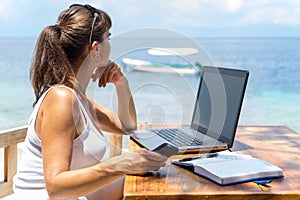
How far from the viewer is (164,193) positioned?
3.03 feet

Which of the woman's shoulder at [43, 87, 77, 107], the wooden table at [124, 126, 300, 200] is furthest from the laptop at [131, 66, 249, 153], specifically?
the woman's shoulder at [43, 87, 77, 107]

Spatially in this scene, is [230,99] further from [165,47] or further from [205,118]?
[165,47]

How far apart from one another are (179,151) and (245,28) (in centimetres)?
2415

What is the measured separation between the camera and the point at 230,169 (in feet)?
3.42

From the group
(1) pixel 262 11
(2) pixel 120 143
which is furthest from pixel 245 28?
(2) pixel 120 143

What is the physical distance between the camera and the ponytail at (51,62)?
3.70ft

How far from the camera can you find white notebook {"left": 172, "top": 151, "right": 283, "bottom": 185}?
99cm

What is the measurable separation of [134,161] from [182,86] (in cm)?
23

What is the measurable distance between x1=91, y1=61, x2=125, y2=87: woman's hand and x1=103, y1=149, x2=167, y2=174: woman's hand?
34 centimetres

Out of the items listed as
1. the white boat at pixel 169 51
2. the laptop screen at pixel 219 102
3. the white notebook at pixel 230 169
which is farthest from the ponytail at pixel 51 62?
the laptop screen at pixel 219 102

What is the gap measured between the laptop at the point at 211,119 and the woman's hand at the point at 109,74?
0.22m

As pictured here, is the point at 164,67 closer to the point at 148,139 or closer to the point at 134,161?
the point at 134,161

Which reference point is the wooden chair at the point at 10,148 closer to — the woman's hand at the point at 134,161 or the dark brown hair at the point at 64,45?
the dark brown hair at the point at 64,45

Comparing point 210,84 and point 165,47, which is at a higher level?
point 165,47
